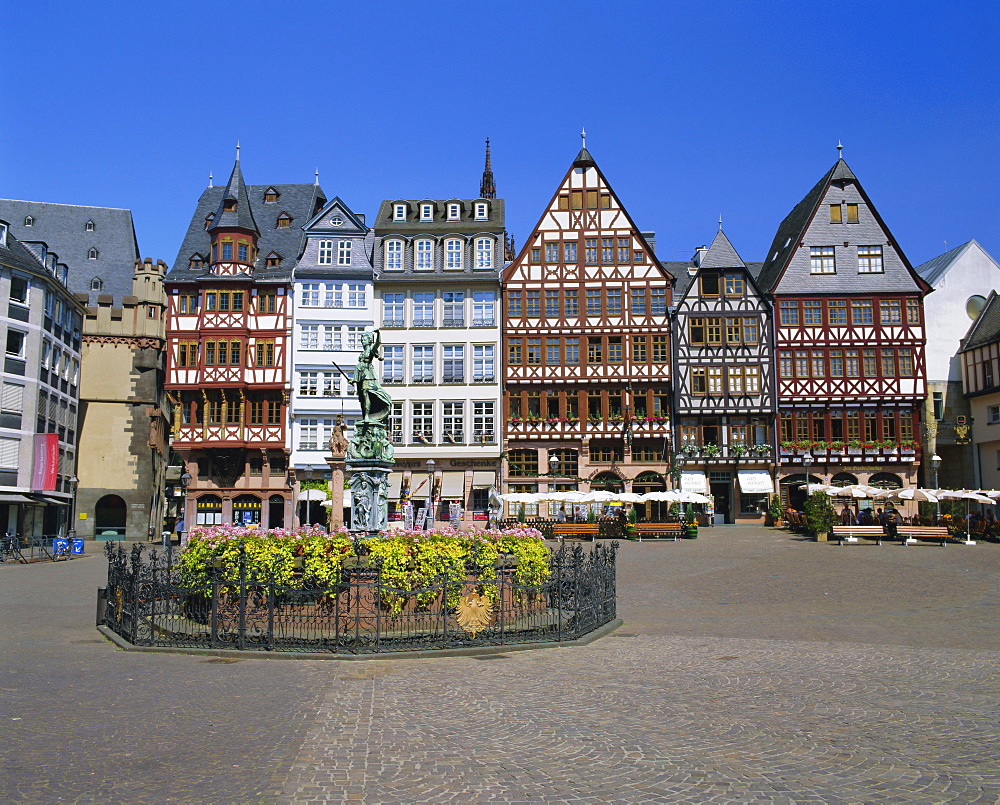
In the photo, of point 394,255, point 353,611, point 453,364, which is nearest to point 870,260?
point 453,364

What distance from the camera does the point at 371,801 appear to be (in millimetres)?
6438

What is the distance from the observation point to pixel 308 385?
48594 millimetres

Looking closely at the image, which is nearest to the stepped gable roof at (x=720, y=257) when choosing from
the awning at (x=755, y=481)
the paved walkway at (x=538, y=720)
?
the awning at (x=755, y=481)

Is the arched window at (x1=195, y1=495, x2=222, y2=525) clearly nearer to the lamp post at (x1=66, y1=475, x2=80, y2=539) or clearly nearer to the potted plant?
the lamp post at (x1=66, y1=475, x2=80, y2=539)

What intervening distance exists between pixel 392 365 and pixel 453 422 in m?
4.47

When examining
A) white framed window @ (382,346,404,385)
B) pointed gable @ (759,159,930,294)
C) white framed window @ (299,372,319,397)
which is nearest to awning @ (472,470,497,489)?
white framed window @ (382,346,404,385)

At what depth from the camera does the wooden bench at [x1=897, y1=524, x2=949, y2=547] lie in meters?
35.6

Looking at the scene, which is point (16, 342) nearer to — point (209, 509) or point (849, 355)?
point (209, 509)

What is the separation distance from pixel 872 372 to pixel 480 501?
21.5m

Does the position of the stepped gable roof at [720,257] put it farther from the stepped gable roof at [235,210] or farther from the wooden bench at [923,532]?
the stepped gable roof at [235,210]

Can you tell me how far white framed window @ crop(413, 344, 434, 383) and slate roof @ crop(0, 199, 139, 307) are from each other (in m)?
17.0

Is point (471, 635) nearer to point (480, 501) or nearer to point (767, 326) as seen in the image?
point (480, 501)

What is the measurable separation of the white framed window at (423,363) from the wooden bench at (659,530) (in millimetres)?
15352

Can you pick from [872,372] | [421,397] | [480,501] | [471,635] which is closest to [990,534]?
[872,372]
